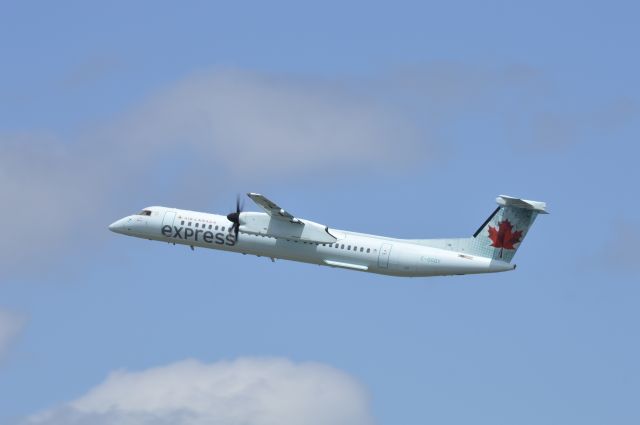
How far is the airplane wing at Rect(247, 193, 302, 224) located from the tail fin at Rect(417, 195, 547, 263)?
6.90m

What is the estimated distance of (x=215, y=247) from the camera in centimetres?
6688

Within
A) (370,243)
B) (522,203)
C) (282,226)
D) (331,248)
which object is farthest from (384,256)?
(522,203)

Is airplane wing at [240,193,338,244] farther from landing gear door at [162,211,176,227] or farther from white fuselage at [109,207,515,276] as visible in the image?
landing gear door at [162,211,176,227]

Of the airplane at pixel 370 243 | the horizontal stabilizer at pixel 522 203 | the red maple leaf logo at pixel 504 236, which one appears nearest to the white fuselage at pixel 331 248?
the airplane at pixel 370 243

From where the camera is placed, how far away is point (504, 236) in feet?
208

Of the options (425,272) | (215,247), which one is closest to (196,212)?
(215,247)

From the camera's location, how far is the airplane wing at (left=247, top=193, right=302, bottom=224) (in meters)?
63.6

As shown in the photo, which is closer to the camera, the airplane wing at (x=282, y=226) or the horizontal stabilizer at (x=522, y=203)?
the horizontal stabilizer at (x=522, y=203)

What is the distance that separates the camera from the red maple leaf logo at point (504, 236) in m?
63.3

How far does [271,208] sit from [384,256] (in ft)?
18.6

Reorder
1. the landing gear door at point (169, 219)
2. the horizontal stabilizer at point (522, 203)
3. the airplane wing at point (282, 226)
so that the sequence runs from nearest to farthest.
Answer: the horizontal stabilizer at point (522, 203), the airplane wing at point (282, 226), the landing gear door at point (169, 219)

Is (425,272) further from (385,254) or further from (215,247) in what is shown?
(215,247)

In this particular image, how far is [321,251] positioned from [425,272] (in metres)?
4.98

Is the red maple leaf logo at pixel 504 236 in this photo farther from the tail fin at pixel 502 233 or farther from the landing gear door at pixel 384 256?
the landing gear door at pixel 384 256
